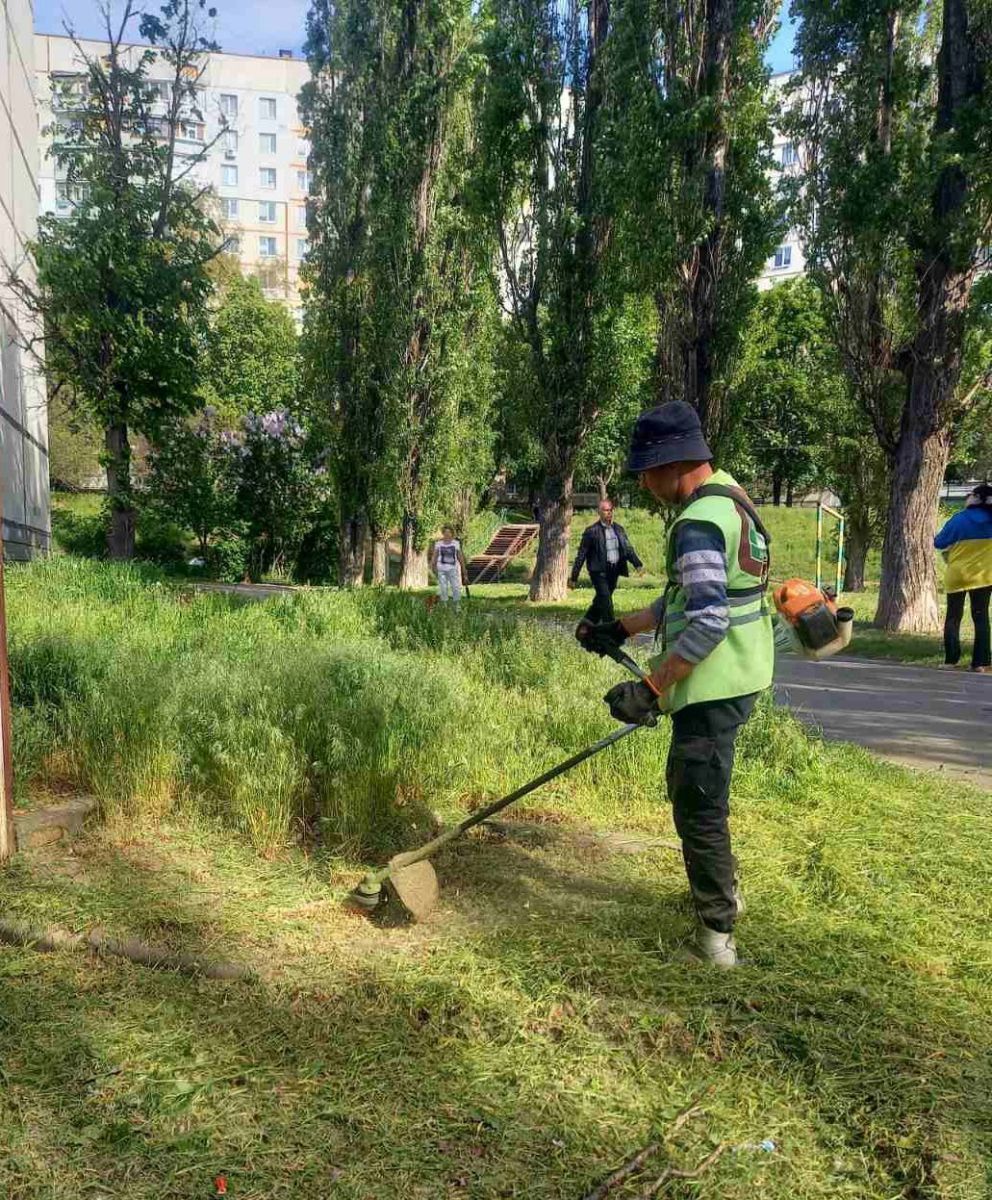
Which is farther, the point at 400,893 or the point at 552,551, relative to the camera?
the point at 552,551

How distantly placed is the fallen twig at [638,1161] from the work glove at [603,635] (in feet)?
5.21

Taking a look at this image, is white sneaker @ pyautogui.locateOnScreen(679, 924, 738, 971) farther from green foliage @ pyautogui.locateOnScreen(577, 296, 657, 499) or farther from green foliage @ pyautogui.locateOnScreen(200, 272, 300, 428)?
green foliage @ pyautogui.locateOnScreen(200, 272, 300, 428)

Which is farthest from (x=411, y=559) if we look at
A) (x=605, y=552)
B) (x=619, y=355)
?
(x=605, y=552)

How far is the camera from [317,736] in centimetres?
452

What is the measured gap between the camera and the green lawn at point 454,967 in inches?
87.2

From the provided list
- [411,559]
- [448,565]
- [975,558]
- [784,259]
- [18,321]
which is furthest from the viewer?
[784,259]

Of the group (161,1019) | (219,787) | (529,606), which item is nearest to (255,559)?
(529,606)

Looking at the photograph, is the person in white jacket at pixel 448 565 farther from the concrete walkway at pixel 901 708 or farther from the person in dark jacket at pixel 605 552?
the concrete walkway at pixel 901 708

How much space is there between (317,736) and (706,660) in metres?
2.23

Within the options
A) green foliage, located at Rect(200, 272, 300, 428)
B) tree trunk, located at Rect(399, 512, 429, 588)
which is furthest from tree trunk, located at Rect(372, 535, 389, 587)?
green foliage, located at Rect(200, 272, 300, 428)

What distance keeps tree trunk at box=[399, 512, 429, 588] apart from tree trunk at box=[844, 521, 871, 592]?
10.1m

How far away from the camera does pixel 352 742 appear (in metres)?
4.37

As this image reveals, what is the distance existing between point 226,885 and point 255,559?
2403cm

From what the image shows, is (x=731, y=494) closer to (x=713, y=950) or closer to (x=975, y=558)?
(x=713, y=950)
